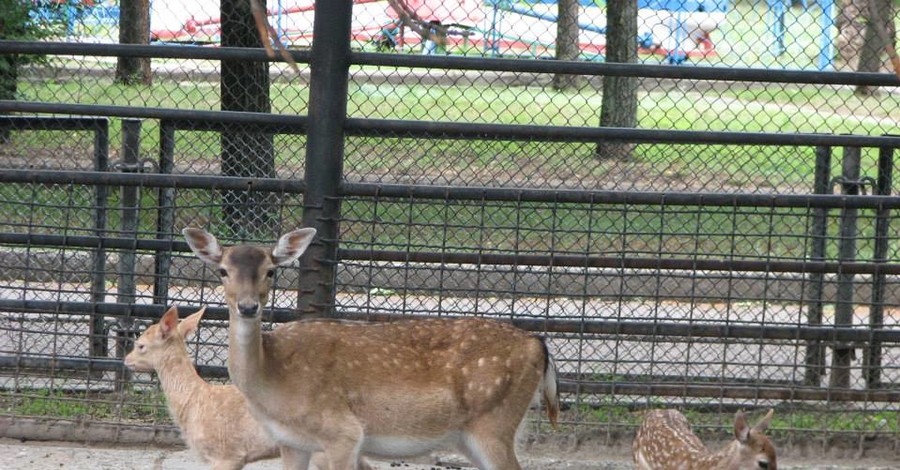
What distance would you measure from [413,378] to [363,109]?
369 inches

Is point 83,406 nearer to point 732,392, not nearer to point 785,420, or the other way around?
point 732,392

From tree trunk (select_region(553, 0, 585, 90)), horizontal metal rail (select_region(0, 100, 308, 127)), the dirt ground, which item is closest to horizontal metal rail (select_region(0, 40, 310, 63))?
horizontal metal rail (select_region(0, 100, 308, 127))

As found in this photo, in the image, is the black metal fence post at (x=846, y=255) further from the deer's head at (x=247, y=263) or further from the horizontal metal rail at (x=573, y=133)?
the deer's head at (x=247, y=263)

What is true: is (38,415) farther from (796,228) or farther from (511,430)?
(796,228)

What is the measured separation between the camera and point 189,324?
7000 millimetres

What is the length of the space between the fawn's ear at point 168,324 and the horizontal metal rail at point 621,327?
1.20ft

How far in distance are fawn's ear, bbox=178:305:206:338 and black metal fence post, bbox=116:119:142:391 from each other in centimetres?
52

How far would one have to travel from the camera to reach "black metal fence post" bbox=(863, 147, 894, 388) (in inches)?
295

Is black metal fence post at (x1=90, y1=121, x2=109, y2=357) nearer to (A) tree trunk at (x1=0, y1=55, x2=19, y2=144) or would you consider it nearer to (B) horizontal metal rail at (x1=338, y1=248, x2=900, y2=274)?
(B) horizontal metal rail at (x1=338, y1=248, x2=900, y2=274)

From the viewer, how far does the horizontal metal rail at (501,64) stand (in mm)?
7156

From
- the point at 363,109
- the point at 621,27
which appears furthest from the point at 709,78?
the point at 363,109

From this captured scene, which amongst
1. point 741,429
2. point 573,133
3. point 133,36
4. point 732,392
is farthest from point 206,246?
point 133,36

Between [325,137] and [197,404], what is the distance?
5.48 feet

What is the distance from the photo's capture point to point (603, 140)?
282 inches
